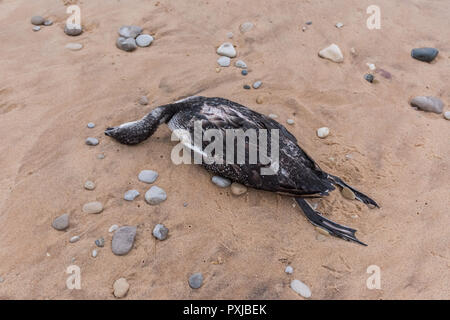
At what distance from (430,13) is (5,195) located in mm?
6886

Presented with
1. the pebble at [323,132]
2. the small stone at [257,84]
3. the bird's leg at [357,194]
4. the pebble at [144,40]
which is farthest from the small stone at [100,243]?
the pebble at [144,40]

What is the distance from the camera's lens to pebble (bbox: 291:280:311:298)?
2.84 meters

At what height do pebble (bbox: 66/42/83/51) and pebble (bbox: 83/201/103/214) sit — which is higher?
pebble (bbox: 66/42/83/51)

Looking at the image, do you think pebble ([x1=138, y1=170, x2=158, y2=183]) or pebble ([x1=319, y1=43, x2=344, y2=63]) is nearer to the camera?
pebble ([x1=138, y1=170, x2=158, y2=183])

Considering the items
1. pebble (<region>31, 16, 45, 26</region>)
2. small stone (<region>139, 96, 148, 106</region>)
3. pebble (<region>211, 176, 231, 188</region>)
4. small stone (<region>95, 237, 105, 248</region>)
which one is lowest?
small stone (<region>95, 237, 105, 248</region>)

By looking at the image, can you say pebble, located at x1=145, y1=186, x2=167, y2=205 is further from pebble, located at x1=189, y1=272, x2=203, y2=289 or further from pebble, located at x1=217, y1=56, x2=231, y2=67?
pebble, located at x1=217, y1=56, x2=231, y2=67

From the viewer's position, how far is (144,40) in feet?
16.9

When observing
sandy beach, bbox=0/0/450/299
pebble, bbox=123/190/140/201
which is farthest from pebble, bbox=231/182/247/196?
pebble, bbox=123/190/140/201

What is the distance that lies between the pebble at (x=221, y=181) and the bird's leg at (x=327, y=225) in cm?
74

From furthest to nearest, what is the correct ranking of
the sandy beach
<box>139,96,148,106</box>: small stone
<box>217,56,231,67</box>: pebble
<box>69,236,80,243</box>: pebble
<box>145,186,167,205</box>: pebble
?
1. <box>217,56,231,67</box>: pebble
2. <box>139,96,148,106</box>: small stone
3. <box>145,186,167,205</box>: pebble
4. <box>69,236,80,243</box>: pebble
5. the sandy beach

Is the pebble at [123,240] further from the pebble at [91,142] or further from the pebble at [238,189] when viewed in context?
the pebble at [91,142]

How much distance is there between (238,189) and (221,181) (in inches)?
7.9

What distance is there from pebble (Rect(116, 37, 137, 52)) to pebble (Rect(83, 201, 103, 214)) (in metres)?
2.67
